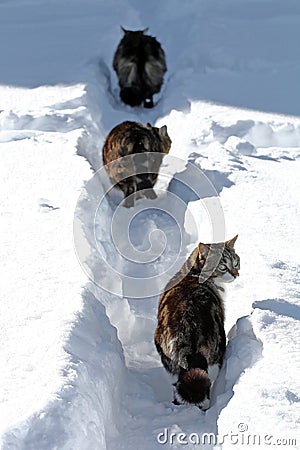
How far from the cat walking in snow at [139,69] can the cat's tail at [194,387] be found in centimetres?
577

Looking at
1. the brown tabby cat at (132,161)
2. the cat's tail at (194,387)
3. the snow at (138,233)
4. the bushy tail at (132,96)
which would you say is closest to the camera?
the snow at (138,233)

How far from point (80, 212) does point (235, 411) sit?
7.62 ft

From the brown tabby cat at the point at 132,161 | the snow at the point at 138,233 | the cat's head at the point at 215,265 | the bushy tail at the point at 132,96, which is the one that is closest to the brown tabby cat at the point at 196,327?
the cat's head at the point at 215,265

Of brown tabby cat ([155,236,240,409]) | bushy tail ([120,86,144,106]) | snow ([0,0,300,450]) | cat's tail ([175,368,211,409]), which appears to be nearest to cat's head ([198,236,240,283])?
brown tabby cat ([155,236,240,409])

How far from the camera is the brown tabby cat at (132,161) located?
6184 millimetres

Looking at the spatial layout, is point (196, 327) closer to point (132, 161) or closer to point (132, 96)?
point (132, 161)

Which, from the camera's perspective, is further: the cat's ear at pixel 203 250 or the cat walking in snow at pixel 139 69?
the cat walking in snow at pixel 139 69

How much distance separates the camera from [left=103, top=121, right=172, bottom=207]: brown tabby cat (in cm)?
618

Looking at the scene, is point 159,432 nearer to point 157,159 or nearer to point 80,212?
point 80,212

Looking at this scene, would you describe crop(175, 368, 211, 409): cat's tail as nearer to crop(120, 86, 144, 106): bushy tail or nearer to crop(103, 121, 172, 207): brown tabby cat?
crop(103, 121, 172, 207): brown tabby cat

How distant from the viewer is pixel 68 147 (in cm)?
668

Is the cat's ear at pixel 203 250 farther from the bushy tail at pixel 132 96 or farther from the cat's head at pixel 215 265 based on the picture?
the bushy tail at pixel 132 96

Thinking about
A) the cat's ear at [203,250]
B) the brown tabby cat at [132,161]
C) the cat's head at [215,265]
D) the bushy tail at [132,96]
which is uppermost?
the cat's ear at [203,250]

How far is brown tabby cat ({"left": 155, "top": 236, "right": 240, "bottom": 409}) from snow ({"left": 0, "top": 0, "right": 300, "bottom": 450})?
102mm
